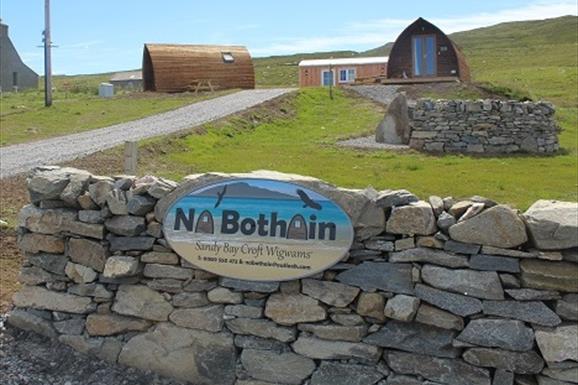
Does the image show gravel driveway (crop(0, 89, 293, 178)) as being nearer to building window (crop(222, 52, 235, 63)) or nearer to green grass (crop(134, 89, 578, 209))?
green grass (crop(134, 89, 578, 209))

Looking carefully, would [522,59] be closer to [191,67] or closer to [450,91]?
[191,67]

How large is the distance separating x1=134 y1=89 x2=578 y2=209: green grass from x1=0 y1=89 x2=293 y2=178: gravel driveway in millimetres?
1344

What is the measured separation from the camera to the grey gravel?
18.1 feet

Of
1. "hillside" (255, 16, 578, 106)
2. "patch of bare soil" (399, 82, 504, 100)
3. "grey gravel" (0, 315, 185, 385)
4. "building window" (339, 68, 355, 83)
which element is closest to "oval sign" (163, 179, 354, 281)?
"grey gravel" (0, 315, 185, 385)

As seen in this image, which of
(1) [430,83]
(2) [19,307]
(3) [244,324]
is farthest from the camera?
(1) [430,83]

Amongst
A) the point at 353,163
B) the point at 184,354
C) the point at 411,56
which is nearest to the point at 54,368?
the point at 184,354

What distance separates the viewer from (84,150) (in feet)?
54.9

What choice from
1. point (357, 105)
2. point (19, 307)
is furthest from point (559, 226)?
point (357, 105)

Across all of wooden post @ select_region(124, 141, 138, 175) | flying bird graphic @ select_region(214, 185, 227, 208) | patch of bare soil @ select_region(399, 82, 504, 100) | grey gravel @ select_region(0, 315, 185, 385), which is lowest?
grey gravel @ select_region(0, 315, 185, 385)

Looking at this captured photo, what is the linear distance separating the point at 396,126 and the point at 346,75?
2520 cm

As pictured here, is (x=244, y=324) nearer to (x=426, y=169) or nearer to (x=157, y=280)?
(x=157, y=280)

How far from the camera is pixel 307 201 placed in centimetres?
520

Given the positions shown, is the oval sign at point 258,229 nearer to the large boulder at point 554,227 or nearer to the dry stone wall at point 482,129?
the large boulder at point 554,227

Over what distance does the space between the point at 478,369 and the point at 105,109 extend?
26.9m
